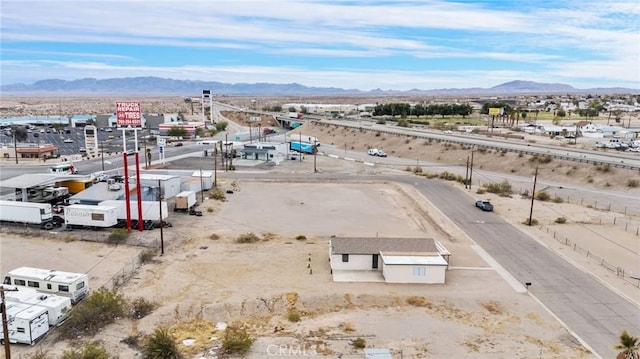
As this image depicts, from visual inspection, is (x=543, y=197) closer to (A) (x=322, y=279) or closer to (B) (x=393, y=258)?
(B) (x=393, y=258)

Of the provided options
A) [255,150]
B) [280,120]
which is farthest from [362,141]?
[280,120]

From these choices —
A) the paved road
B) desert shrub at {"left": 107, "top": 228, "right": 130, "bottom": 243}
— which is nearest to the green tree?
desert shrub at {"left": 107, "top": 228, "right": 130, "bottom": 243}

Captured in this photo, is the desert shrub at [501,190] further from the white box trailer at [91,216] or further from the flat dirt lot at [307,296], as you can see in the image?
the white box trailer at [91,216]


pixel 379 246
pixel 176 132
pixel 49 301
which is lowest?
pixel 49 301

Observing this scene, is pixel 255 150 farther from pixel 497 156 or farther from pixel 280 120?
pixel 280 120

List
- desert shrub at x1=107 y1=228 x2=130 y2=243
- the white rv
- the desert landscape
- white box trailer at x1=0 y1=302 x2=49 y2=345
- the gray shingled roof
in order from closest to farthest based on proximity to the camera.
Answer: white box trailer at x1=0 y1=302 x2=49 y2=345, the desert landscape, the white rv, the gray shingled roof, desert shrub at x1=107 y1=228 x2=130 y2=243

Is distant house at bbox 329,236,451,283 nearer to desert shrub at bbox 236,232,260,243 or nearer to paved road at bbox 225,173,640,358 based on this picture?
paved road at bbox 225,173,640,358

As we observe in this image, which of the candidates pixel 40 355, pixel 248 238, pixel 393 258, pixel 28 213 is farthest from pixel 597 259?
pixel 28 213
